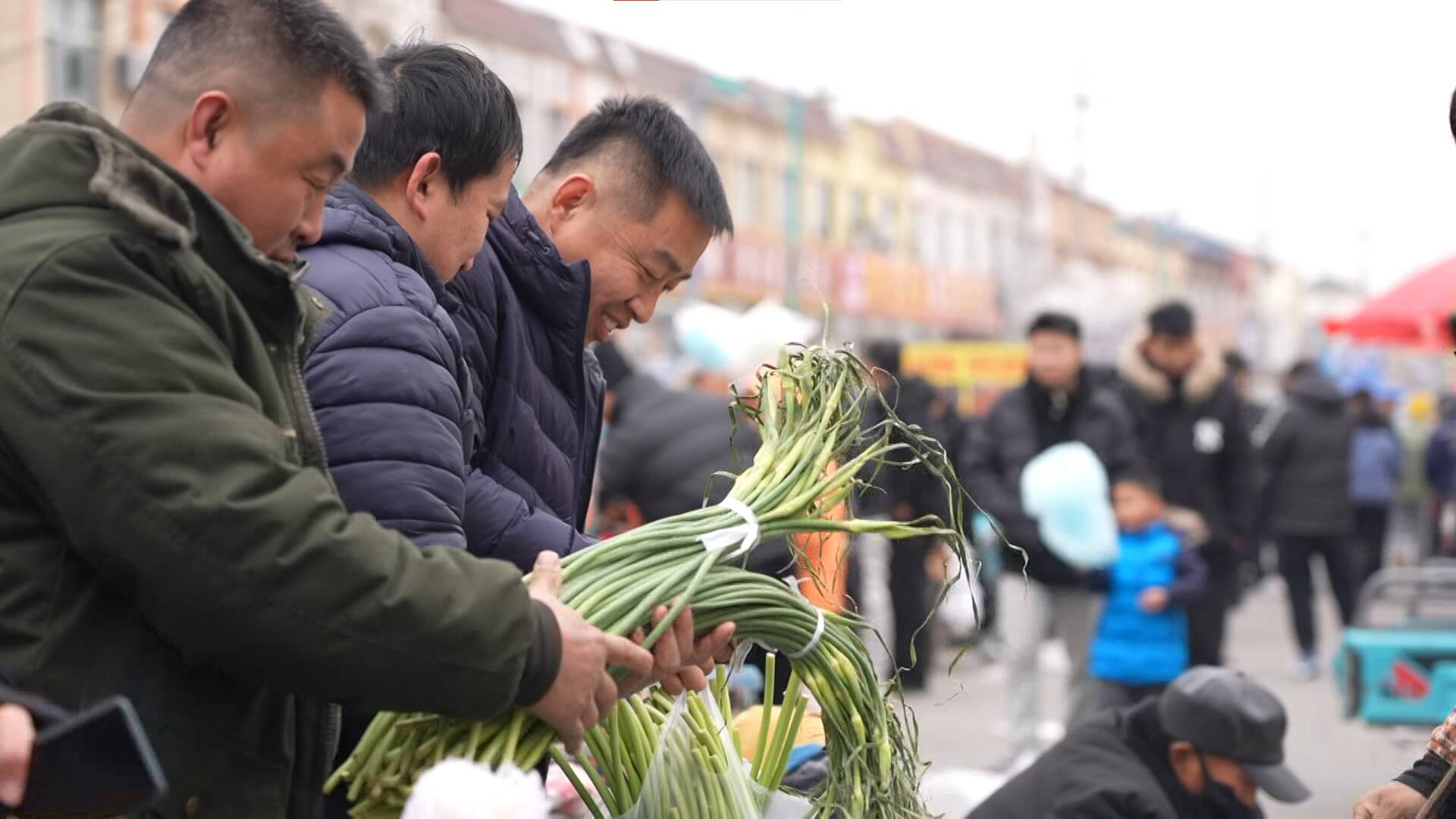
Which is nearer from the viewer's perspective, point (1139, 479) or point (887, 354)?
point (1139, 479)

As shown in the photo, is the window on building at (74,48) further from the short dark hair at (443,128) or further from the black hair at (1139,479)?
the short dark hair at (443,128)

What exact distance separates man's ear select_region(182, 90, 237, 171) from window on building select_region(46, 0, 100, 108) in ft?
61.8

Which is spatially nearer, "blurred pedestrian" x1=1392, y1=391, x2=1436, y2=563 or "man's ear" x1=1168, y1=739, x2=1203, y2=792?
"man's ear" x1=1168, y1=739, x2=1203, y2=792

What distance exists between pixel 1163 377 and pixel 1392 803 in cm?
592

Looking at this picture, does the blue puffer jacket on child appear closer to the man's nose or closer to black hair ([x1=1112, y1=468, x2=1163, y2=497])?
black hair ([x1=1112, y1=468, x2=1163, y2=497])

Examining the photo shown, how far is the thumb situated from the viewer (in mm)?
2064

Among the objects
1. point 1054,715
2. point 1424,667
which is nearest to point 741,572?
point 1424,667

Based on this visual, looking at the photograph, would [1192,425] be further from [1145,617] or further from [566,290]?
[566,290]

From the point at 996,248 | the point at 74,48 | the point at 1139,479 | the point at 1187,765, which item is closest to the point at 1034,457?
the point at 1139,479

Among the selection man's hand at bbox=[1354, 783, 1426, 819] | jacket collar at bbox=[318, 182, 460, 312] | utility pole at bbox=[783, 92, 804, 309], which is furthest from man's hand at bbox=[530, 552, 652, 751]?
utility pole at bbox=[783, 92, 804, 309]

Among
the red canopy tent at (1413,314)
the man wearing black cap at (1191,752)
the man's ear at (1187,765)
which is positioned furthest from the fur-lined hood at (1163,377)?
the man's ear at (1187,765)

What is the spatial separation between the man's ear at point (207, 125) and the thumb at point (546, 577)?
0.60 m

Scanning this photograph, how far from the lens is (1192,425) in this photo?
852cm

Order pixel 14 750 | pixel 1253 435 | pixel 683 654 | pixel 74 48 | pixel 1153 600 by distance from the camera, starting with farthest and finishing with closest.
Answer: pixel 74 48 → pixel 1253 435 → pixel 1153 600 → pixel 683 654 → pixel 14 750
